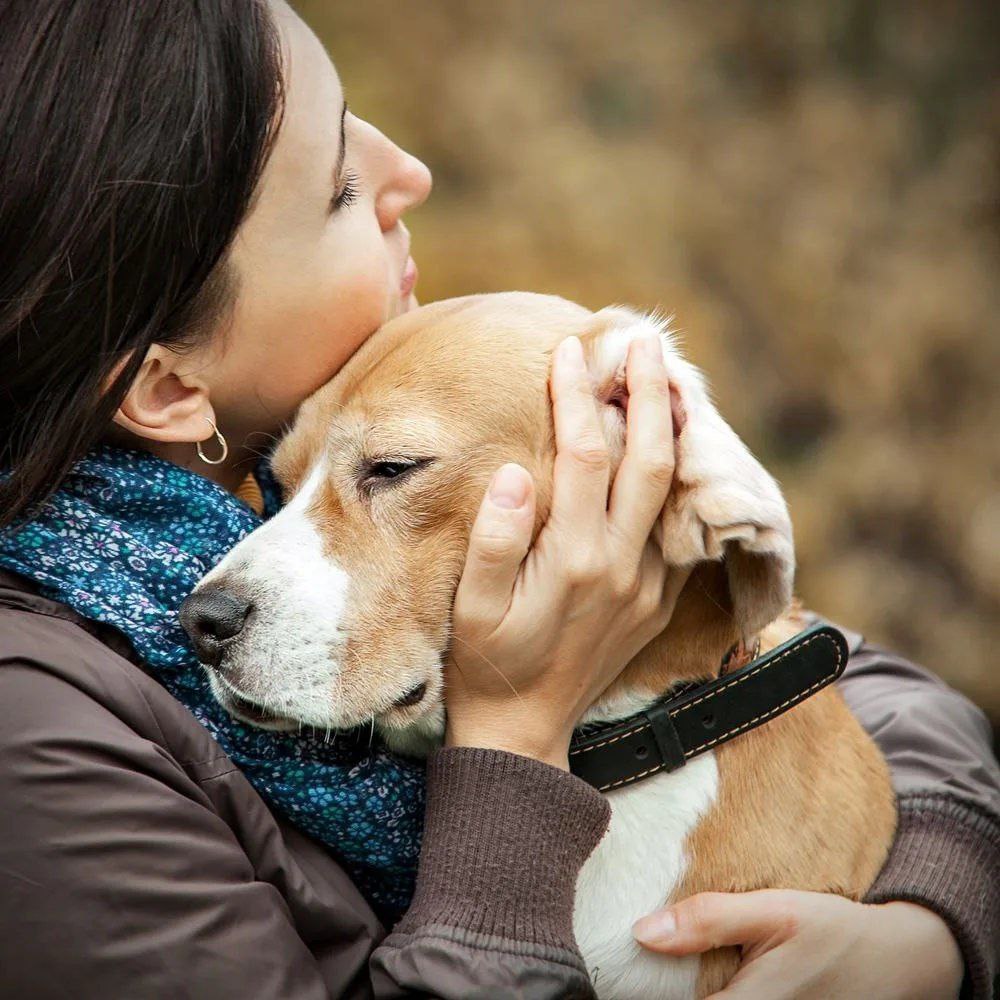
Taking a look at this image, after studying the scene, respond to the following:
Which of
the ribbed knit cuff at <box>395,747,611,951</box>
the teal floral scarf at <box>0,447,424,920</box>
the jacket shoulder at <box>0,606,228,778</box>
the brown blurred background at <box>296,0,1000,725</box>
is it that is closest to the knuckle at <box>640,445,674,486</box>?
the ribbed knit cuff at <box>395,747,611,951</box>

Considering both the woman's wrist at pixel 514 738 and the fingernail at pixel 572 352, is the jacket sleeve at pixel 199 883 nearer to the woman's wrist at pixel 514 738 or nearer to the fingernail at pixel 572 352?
the woman's wrist at pixel 514 738

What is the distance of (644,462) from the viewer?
156cm

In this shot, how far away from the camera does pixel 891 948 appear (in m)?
1.66

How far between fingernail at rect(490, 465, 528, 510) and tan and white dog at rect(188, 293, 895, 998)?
2.7 inches

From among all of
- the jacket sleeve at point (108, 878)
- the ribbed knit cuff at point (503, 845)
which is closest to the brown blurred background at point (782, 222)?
the ribbed knit cuff at point (503, 845)

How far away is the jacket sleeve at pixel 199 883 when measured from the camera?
117 centimetres

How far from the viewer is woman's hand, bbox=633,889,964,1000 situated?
5.16ft

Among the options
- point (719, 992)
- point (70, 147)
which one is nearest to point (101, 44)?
point (70, 147)

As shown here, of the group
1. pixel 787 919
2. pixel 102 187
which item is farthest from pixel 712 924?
pixel 102 187

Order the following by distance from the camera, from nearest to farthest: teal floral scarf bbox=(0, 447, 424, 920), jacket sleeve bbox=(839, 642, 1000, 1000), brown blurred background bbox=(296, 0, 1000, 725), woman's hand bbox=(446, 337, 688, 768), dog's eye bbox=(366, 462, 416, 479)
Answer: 1. teal floral scarf bbox=(0, 447, 424, 920)
2. woman's hand bbox=(446, 337, 688, 768)
3. dog's eye bbox=(366, 462, 416, 479)
4. jacket sleeve bbox=(839, 642, 1000, 1000)
5. brown blurred background bbox=(296, 0, 1000, 725)

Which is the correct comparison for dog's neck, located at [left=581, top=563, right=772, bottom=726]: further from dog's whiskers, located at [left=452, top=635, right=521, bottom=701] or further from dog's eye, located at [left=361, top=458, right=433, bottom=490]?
dog's eye, located at [left=361, top=458, right=433, bottom=490]

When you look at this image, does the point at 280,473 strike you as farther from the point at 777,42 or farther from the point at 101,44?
the point at 777,42

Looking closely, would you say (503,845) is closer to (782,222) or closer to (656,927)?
(656,927)

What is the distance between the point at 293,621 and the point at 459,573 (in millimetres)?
235
